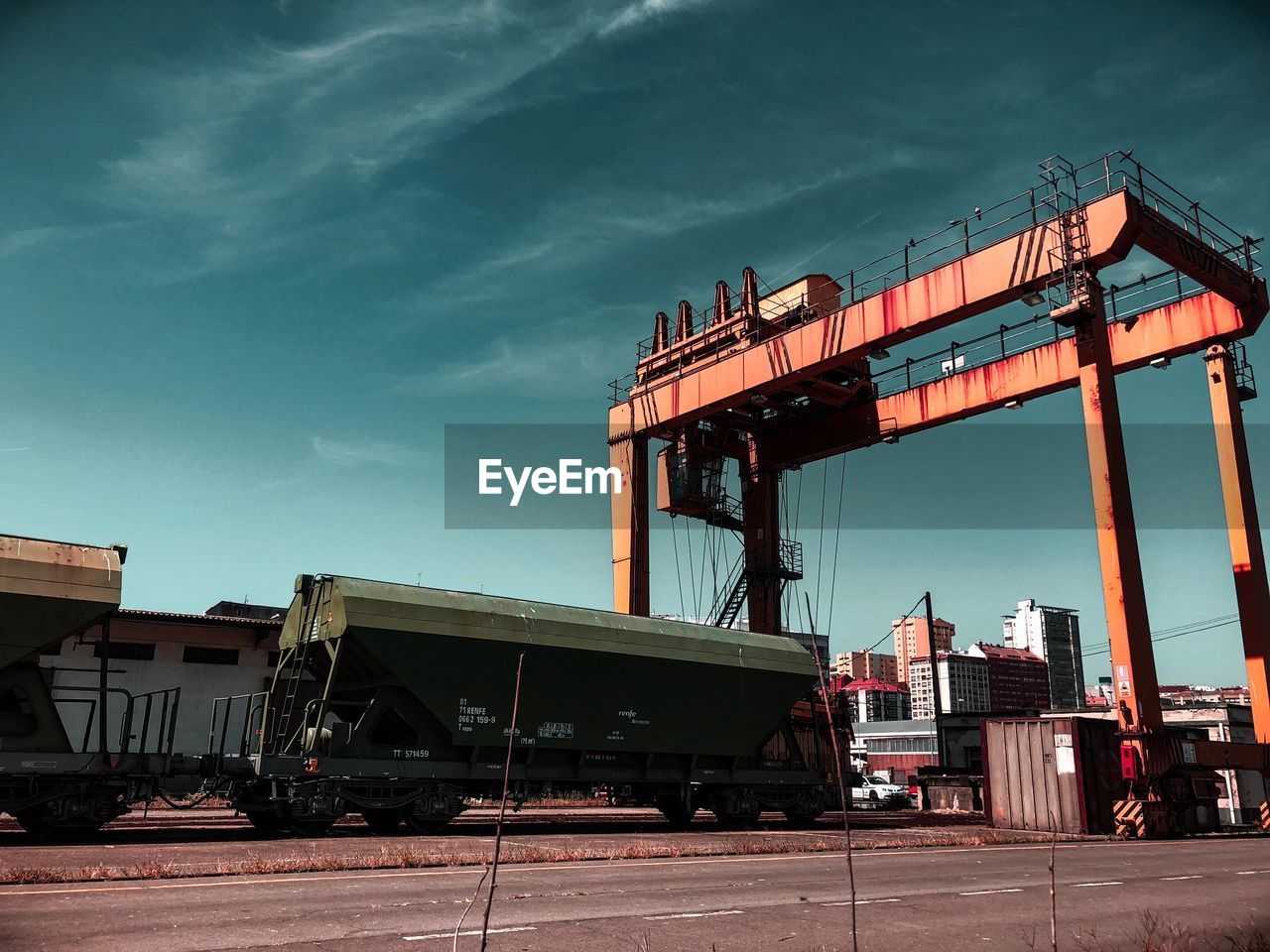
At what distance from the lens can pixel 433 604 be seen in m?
17.0

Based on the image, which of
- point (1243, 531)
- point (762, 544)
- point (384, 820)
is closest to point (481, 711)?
point (384, 820)

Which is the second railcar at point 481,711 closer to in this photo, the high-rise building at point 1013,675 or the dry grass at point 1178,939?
the dry grass at point 1178,939

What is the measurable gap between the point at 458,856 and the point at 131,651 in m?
18.8

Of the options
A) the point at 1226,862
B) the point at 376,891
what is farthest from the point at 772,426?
the point at 376,891

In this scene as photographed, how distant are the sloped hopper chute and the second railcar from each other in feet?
10.4

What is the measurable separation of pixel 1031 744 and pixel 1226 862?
7.08 m

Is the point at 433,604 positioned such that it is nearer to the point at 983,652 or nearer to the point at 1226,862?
the point at 1226,862

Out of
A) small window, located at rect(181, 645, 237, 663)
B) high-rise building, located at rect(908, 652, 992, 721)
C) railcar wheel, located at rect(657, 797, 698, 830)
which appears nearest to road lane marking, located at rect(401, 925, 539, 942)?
railcar wheel, located at rect(657, 797, 698, 830)

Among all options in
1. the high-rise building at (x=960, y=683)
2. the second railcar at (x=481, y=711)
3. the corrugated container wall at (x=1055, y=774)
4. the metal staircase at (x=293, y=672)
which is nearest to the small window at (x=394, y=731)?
the second railcar at (x=481, y=711)

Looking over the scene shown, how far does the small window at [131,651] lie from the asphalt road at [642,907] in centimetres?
1928

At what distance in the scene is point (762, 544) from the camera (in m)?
30.2

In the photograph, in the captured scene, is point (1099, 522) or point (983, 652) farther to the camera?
point (983, 652)

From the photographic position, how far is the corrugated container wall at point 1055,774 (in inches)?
820

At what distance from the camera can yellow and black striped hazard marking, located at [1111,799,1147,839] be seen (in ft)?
66.3
